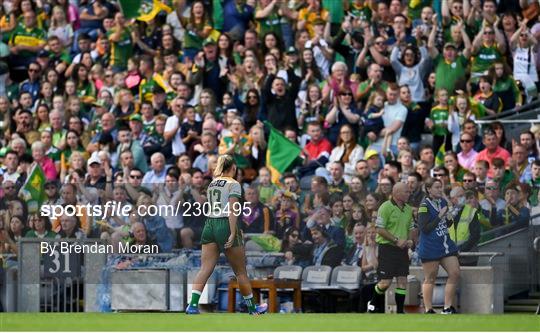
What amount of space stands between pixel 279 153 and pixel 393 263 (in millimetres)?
4245

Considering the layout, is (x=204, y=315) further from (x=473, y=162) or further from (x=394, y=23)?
(x=394, y=23)

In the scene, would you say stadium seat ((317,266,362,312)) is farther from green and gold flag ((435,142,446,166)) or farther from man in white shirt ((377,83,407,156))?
man in white shirt ((377,83,407,156))

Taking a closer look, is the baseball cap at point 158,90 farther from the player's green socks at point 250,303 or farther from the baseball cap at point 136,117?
the player's green socks at point 250,303

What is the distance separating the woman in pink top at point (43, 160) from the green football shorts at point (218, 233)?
6118mm

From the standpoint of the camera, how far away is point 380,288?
744 inches

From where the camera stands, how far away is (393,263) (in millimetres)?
19047

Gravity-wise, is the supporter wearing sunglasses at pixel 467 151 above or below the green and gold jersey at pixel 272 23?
below

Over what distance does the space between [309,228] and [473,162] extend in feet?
10.3

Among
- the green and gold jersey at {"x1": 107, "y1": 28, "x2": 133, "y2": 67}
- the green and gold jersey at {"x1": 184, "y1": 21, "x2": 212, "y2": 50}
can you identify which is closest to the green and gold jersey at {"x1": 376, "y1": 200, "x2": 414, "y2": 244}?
the green and gold jersey at {"x1": 184, "y1": 21, "x2": 212, "y2": 50}

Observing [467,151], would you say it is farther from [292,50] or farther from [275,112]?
[292,50]

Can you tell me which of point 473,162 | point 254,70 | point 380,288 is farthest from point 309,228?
point 254,70

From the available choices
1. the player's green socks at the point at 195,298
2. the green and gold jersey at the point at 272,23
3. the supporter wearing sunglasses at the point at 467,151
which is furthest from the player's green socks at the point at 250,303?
the green and gold jersey at the point at 272,23

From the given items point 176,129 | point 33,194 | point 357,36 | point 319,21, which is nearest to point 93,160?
point 176,129

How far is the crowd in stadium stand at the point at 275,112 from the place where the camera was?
64.4ft
